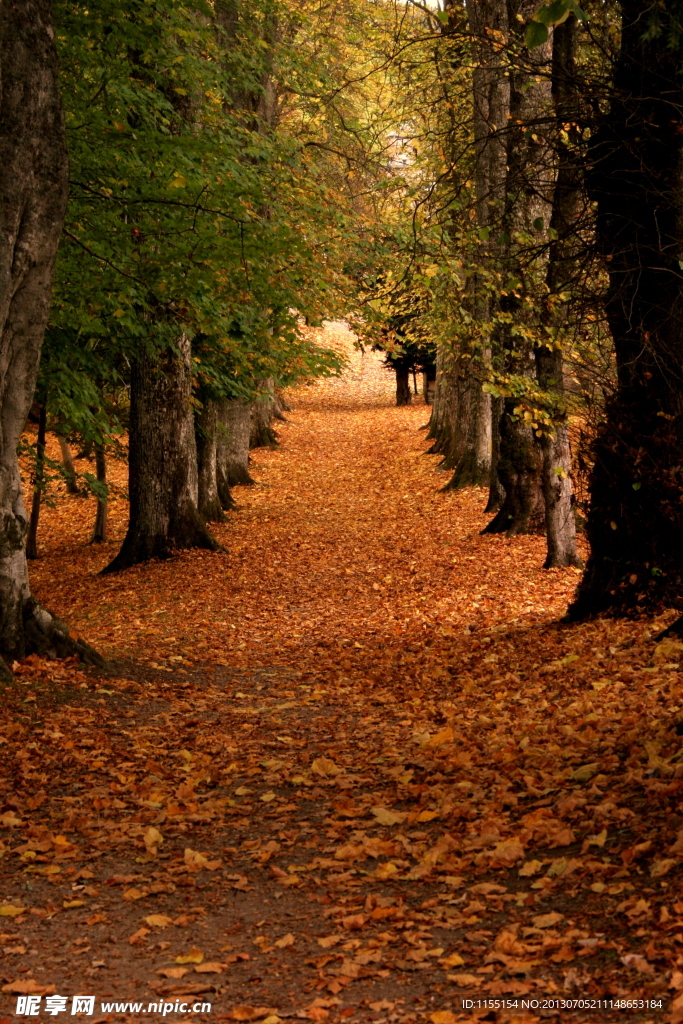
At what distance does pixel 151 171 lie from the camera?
10.8 meters

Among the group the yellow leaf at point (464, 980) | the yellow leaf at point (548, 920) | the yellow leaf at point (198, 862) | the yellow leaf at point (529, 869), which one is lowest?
the yellow leaf at point (198, 862)

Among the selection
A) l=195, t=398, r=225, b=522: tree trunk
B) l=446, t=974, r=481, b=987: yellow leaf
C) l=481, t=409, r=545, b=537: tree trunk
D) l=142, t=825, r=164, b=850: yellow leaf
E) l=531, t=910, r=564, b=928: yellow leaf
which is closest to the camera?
l=446, t=974, r=481, b=987: yellow leaf

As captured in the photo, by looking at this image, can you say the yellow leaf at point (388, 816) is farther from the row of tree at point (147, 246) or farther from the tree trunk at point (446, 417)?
the tree trunk at point (446, 417)

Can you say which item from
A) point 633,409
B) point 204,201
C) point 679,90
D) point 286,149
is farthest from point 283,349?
point 679,90

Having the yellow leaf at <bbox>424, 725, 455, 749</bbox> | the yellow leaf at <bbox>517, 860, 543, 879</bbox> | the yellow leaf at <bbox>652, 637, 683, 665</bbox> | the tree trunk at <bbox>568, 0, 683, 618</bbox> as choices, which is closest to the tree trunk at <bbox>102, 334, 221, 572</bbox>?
the tree trunk at <bbox>568, 0, 683, 618</bbox>

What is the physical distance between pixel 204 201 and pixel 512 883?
857cm

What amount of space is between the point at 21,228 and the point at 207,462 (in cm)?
1139

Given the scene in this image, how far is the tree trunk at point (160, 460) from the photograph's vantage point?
14805mm

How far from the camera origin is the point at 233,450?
78.5 ft

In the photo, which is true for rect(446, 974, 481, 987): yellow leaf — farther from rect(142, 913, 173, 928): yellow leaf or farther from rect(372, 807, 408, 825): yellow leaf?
rect(372, 807, 408, 825): yellow leaf

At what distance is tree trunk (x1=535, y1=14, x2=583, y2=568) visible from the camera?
26.1 feet

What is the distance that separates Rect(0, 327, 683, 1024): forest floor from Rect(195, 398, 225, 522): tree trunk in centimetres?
699

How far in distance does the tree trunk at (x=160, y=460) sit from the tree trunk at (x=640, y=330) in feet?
25.6

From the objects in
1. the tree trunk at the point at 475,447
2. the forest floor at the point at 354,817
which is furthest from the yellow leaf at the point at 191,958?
the tree trunk at the point at 475,447
